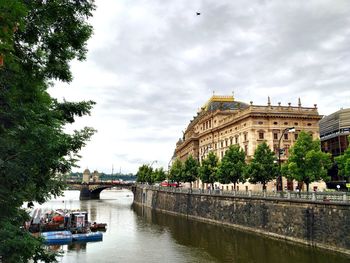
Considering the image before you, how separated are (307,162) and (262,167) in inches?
390

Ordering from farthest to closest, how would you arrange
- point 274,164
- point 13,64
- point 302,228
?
1. point 274,164
2. point 302,228
3. point 13,64

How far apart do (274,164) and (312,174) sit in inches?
419

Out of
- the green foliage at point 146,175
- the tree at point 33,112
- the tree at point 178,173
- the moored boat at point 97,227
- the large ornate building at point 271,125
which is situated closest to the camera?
the tree at point 33,112

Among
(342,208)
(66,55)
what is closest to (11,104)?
(66,55)

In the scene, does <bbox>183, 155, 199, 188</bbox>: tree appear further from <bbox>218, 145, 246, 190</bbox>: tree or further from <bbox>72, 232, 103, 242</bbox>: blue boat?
<bbox>72, 232, 103, 242</bbox>: blue boat

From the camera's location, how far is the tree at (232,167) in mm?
66000

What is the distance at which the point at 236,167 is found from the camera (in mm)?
65938

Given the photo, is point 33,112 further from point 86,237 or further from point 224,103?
point 224,103

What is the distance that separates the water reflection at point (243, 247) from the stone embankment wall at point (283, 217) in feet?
4.48

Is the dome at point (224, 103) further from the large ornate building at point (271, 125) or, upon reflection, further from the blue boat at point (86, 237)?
the blue boat at point (86, 237)

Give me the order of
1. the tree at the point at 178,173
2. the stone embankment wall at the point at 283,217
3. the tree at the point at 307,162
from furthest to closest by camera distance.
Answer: the tree at the point at 178,173
the tree at the point at 307,162
the stone embankment wall at the point at 283,217

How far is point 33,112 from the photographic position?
11336mm

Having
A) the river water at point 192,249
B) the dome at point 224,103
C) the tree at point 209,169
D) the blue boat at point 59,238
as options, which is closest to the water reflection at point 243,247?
the river water at point 192,249

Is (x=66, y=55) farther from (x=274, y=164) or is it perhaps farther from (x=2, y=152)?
(x=274, y=164)
